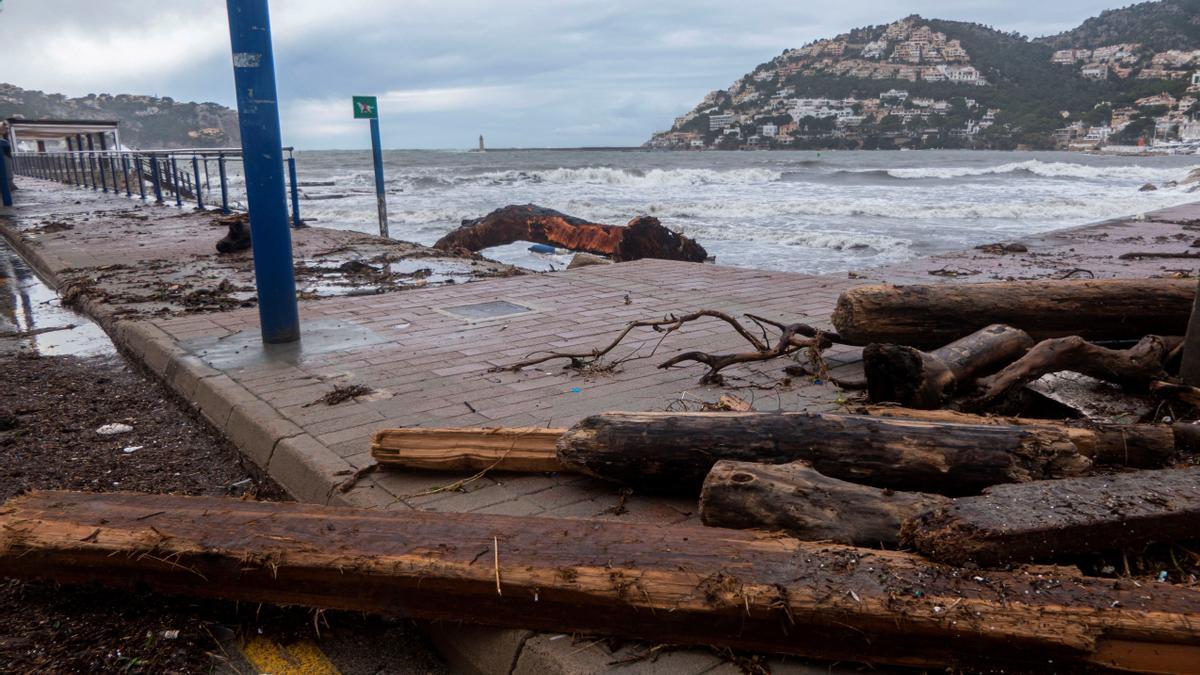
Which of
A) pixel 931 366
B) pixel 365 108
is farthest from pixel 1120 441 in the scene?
pixel 365 108

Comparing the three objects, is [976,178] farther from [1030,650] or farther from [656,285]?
[1030,650]

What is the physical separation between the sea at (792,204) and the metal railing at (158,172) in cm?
299

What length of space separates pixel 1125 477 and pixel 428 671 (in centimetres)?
223

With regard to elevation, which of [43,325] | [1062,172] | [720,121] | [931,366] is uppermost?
[720,121]

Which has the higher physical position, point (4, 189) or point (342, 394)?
point (4, 189)

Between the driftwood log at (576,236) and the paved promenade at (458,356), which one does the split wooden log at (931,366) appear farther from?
the driftwood log at (576,236)

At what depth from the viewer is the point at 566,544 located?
7.47ft

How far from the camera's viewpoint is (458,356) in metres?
4.92

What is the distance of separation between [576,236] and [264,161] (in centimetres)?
822

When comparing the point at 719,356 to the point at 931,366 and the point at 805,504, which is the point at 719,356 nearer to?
the point at 931,366

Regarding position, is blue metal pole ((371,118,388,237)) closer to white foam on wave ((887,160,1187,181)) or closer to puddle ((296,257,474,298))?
puddle ((296,257,474,298))

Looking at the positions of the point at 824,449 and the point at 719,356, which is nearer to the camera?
the point at 824,449

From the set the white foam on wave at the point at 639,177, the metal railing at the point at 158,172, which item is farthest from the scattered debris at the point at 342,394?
the white foam on wave at the point at 639,177

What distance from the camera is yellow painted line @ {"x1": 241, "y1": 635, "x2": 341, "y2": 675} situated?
7.52 ft
